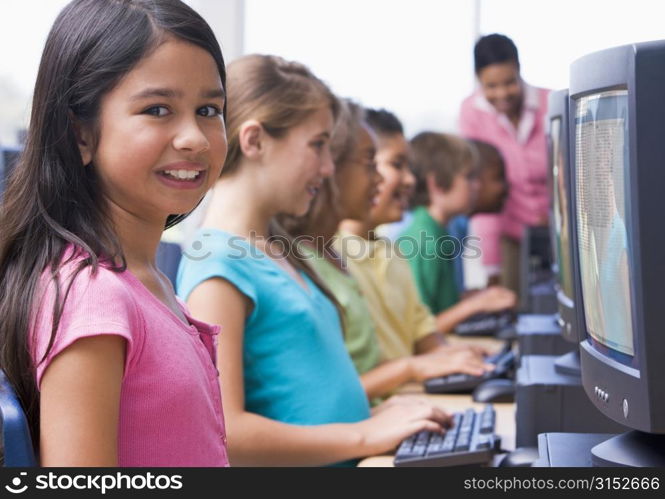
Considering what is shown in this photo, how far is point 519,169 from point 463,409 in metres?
2.43

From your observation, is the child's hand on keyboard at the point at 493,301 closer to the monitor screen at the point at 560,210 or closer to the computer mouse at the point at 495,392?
the computer mouse at the point at 495,392

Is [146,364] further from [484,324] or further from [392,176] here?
[484,324]

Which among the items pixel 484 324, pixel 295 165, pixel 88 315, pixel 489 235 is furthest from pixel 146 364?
pixel 489 235

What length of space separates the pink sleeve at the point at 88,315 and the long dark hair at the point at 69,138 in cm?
4

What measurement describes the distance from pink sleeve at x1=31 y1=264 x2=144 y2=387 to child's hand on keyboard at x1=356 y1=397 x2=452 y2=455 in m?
0.67

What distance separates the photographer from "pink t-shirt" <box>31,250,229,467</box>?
0.83m

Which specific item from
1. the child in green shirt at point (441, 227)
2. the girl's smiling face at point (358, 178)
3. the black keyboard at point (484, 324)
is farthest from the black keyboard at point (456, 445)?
the child in green shirt at point (441, 227)

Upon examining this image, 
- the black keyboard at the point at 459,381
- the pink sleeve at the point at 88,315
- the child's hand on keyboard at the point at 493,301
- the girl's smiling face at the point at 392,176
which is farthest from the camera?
the child's hand on keyboard at the point at 493,301

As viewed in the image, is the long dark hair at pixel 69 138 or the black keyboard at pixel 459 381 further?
the black keyboard at pixel 459 381

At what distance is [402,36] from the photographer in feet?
15.4

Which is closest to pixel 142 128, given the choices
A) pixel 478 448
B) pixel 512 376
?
pixel 478 448

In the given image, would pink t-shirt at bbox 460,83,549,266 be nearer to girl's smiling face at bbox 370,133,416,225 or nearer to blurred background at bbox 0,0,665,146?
blurred background at bbox 0,0,665,146

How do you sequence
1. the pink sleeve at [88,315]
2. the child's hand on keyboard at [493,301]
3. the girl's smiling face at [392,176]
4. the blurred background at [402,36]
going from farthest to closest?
the blurred background at [402,36]
the child's hand on keyboard at [493,301]
the girl's smiling face at [392,176]
the pink sleeve at [88,315]

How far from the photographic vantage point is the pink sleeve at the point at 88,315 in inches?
31.9
